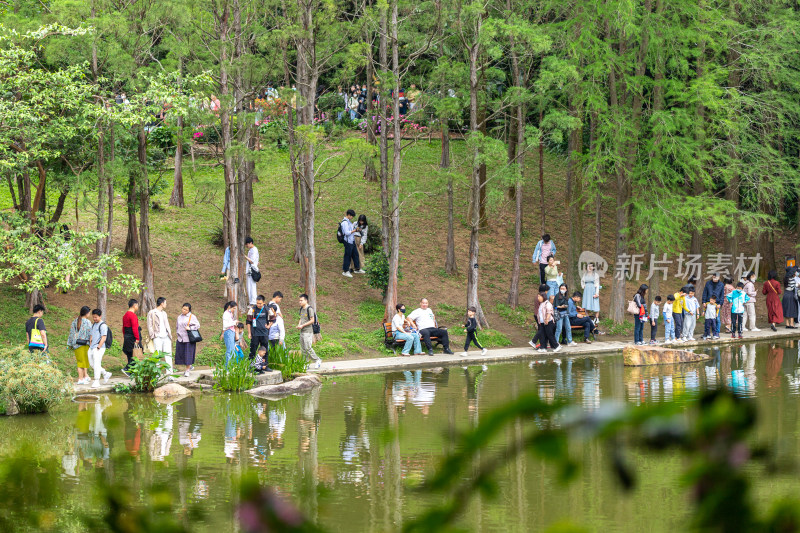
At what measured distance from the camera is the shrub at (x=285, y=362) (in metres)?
18.2

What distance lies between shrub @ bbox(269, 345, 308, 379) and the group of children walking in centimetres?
985

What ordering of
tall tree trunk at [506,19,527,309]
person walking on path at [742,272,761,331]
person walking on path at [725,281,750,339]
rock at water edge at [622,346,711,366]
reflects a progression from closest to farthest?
rock at water edge at [622,346,711,366] → person walking on path at [725,281,750,339] → tall tree trunk at [506,19,527,309] → person walking on path at [742,272,761,331]

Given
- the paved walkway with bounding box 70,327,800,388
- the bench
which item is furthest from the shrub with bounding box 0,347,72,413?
the bench

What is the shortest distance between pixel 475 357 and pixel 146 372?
27.9ft

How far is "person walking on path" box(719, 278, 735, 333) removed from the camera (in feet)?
86.6

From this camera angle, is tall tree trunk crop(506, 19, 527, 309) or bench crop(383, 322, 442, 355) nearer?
bench crop(383, 322, 442, 355)

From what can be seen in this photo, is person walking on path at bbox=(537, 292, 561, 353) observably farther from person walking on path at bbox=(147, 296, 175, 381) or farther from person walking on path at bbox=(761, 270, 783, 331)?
person walking on path at bbox=(147, 296, 175, 381)

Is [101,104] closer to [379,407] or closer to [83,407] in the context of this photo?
[83,407]

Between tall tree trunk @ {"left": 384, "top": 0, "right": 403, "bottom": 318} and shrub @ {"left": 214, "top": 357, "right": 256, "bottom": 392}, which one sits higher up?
tall tree trunk @ {"left": 384, "top": 0, "right": 403, "bottom": 318}

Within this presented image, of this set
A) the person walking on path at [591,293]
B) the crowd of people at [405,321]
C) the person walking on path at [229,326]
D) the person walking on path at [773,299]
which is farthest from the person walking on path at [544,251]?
the person walking on path at [229,326]

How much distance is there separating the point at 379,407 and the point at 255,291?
10259mm

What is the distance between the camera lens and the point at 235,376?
55.7 ft

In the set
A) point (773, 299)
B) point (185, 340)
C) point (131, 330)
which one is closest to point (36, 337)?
point (131, 330)

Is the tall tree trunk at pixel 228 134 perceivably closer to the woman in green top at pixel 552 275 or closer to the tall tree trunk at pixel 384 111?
the tall tree trunk at pixel 384 111
